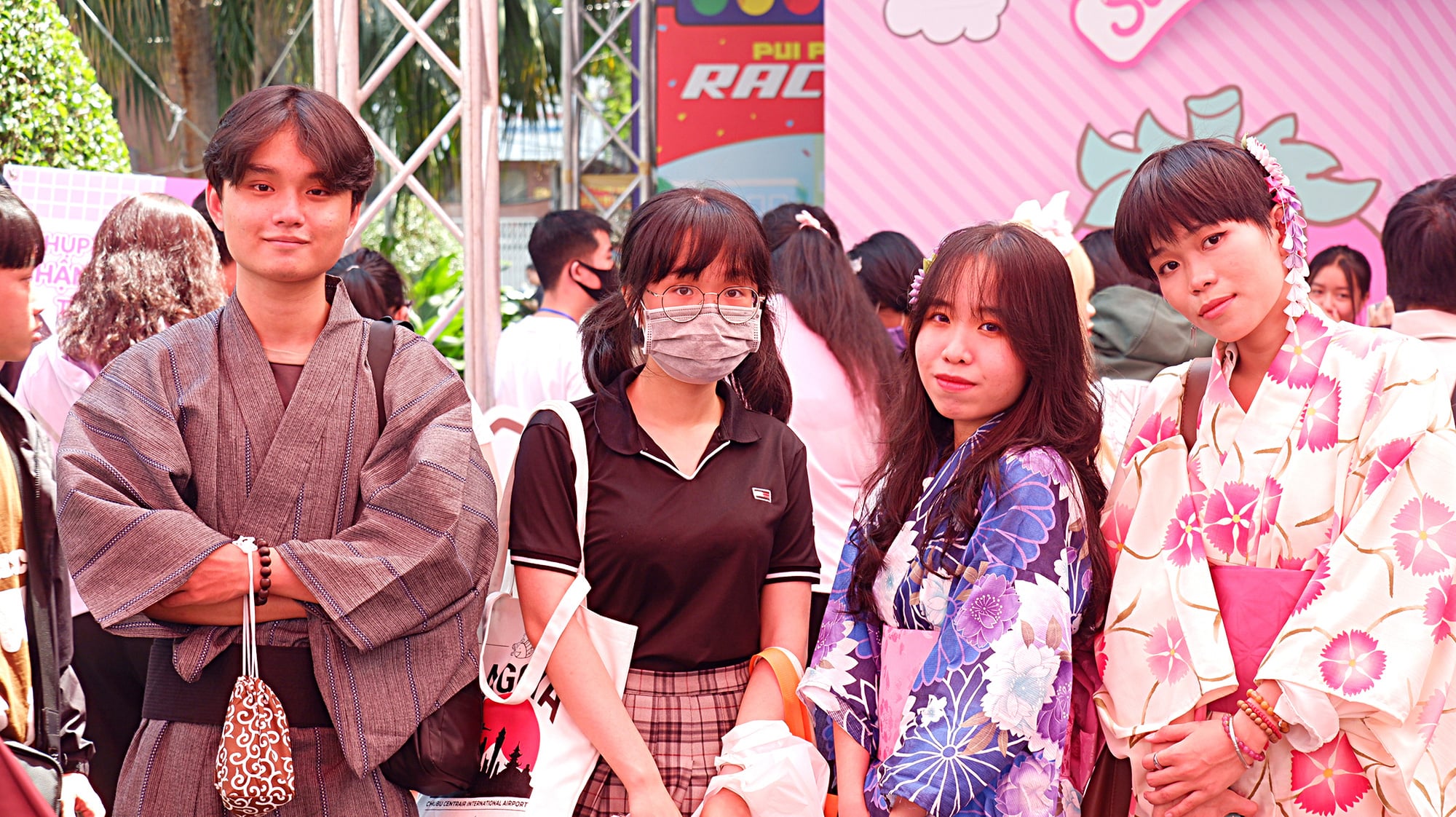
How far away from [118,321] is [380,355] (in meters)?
1.29

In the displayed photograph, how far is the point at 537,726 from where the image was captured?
1953mm

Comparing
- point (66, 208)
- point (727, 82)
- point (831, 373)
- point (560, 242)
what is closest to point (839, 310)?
point (831, 373)

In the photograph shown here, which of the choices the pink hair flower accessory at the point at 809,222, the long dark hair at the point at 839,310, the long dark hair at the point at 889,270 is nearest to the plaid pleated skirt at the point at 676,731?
the long dark hair at the point at 839,310

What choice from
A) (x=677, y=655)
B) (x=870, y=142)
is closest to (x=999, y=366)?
(x=677, y=655)

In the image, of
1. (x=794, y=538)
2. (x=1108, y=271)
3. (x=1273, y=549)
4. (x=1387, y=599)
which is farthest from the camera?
(x=1108, y=271)

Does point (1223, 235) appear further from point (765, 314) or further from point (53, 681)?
point (53, 681)

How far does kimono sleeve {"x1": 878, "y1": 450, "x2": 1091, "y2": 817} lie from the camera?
1.71 m

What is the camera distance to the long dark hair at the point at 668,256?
6.63 ft

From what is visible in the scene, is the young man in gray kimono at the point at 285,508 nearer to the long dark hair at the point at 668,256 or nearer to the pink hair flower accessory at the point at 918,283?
the long dark hair at the point at 668,256

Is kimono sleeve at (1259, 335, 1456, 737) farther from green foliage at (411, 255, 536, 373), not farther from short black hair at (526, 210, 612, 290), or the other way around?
green foliage at (411, 255, 536, 373)

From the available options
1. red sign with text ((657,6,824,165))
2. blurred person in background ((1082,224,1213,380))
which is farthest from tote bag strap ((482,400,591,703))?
red sign with text ((657,6,824,165))

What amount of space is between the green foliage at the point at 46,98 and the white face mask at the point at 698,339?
4.21 m

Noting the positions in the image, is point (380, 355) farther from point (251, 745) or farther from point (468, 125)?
point (468, 125)

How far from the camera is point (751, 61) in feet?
25.0
